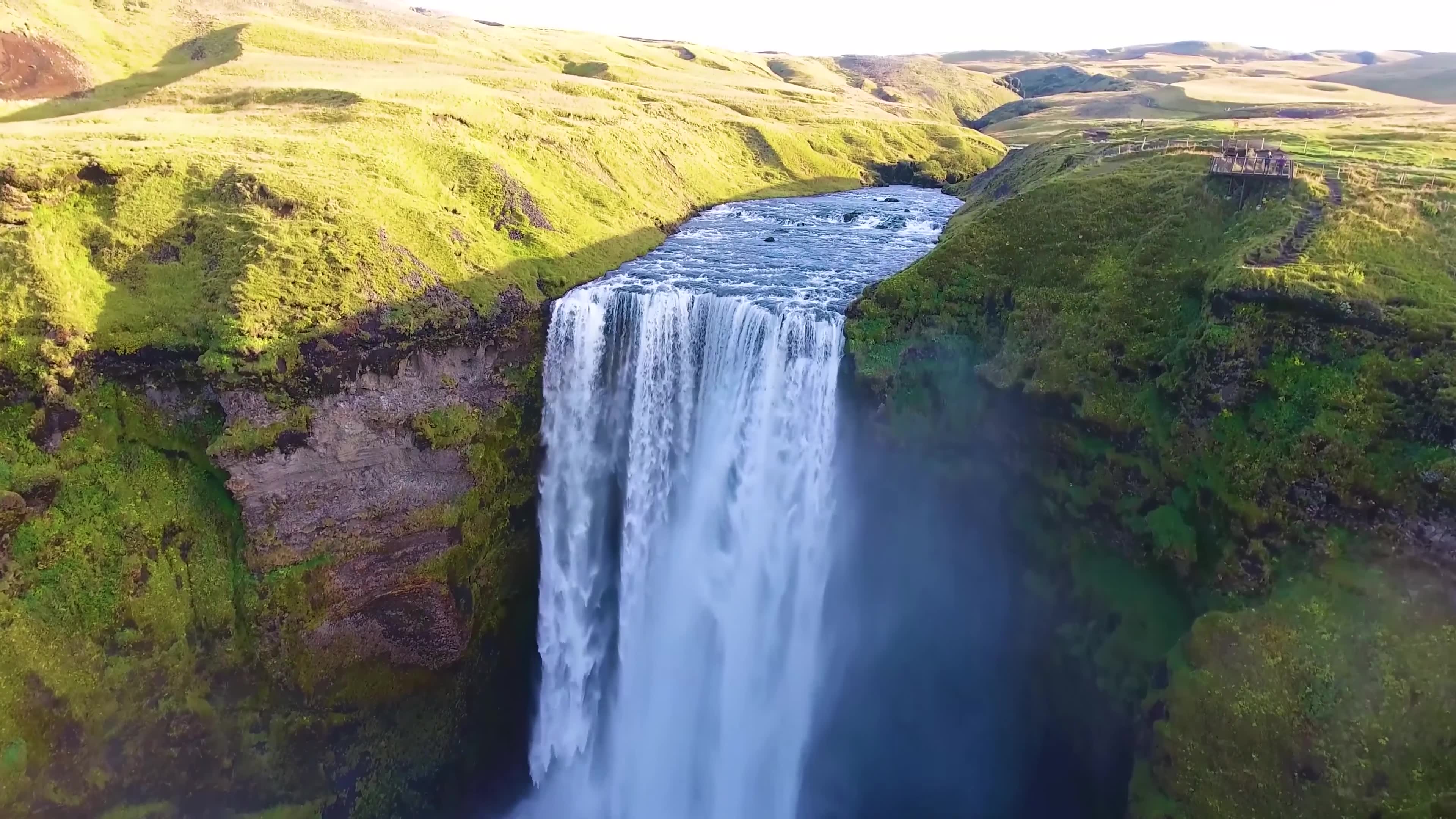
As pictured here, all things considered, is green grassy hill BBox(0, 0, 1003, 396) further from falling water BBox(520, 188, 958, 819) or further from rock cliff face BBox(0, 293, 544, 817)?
falling water BBox(520, 188, 958, 819)

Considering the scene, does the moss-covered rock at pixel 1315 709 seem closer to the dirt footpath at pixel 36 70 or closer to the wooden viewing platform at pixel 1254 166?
the wooden viewing platform at pixel 1254 166

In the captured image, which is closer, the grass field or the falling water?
the falling water

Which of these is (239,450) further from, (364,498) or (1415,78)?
(1415,78)

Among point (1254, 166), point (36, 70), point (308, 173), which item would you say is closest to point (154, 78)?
point (36, 70)

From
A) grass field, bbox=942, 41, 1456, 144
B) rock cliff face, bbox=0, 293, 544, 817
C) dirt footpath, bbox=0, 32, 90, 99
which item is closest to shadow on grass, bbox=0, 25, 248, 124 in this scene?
dirt footpath, bbox=0, 32, 90, 99

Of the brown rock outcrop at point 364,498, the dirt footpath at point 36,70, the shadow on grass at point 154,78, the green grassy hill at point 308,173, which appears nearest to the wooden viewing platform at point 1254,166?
the green grassy hill at point 308,173
